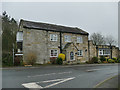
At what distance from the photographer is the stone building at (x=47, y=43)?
1753 cm

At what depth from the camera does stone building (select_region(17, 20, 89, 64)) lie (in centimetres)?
1753

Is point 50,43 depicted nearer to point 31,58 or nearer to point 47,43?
point 47,43

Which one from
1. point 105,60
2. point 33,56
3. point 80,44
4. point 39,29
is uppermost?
point 39,29

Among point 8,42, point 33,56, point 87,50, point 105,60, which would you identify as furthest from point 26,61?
point 105,60

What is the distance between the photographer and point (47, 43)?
62.9ft

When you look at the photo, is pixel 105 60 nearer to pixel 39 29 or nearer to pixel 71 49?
pixel 71 49

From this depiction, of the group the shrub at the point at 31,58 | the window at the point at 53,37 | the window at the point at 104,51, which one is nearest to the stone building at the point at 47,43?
the window at the point at 53,37

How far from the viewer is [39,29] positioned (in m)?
18.8

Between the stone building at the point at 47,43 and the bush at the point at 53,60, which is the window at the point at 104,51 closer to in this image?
the stone building at the point at 47,43

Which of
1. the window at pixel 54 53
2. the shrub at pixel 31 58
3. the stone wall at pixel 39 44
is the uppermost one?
the stone wall at pixel 39 44

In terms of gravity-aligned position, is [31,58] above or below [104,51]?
below

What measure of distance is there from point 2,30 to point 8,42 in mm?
3644

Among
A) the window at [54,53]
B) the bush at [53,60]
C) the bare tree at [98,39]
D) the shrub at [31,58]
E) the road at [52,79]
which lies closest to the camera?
the road at [52,79]

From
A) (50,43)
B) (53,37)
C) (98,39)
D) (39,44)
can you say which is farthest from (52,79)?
(98,39)
